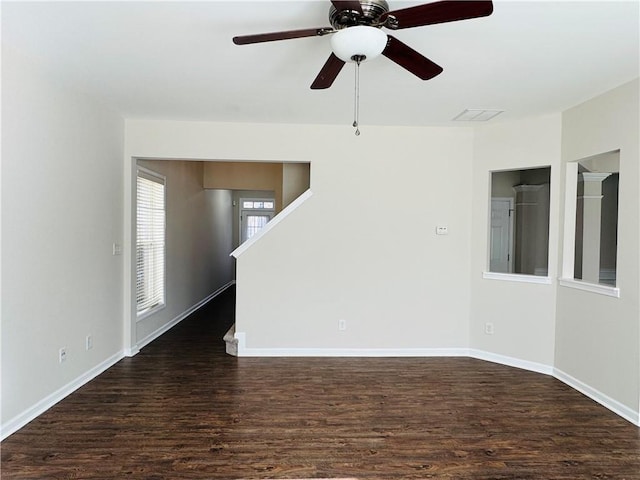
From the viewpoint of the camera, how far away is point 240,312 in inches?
165

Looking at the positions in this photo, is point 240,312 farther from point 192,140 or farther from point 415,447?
point 415,447

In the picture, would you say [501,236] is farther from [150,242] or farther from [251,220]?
[251,220]

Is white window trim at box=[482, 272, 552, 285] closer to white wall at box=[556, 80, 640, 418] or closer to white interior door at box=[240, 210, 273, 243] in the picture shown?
white wall at box=[556, 80, 640, 418]

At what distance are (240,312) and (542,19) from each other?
3.59m

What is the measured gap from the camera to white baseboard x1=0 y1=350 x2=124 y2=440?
2.53 m

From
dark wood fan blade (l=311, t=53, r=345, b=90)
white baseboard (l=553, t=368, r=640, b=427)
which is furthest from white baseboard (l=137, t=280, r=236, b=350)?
white baseboard (l=553, t=368, r=640, b=427)

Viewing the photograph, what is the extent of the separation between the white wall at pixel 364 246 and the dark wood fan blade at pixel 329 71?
5.94 feet

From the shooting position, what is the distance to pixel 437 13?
1660mm

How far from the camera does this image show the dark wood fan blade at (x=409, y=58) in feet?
6.54

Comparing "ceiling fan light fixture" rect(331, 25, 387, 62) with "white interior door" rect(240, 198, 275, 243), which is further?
"white interior door" rect(240, 198, 275, 243)

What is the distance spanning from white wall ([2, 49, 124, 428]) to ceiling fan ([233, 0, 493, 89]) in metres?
1.83

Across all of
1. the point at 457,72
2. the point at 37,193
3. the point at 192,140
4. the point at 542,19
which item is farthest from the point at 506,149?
the point at 37,193

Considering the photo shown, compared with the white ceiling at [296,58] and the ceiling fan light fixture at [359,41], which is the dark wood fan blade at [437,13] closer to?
the ceiling fan light fixture at [359,41]

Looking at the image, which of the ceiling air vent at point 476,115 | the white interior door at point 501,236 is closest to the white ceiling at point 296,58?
the ceiling air vent at point 476,115
